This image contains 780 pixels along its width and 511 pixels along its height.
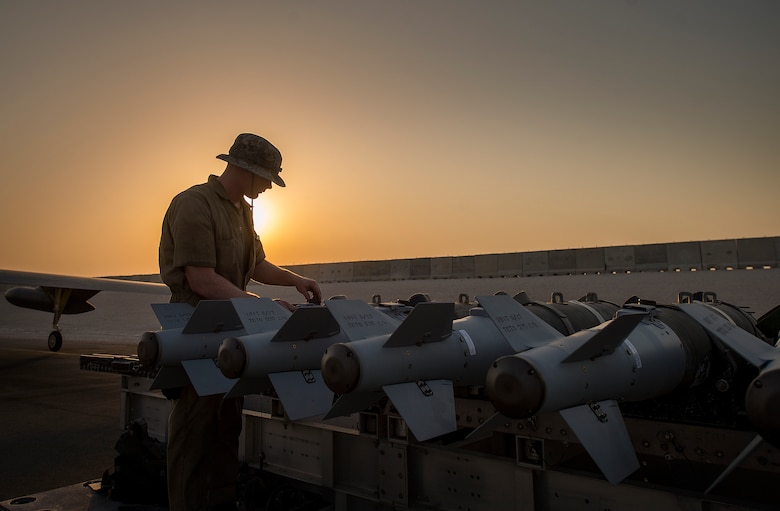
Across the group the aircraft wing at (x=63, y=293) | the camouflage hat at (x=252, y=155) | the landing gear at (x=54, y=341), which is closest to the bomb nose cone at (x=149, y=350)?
the camouflage hat at (x=252, y=155)

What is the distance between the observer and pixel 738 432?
2.56 metres

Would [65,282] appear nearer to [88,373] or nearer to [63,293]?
[63,293]

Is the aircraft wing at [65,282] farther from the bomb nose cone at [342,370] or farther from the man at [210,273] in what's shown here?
the bomb nose cone at [342,370]

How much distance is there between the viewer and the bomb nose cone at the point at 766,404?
1855 mm

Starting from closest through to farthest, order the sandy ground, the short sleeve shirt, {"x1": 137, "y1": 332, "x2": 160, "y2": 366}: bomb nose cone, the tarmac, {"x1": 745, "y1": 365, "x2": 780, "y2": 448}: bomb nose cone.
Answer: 1. {"x1": 745, "y1": 365, "x2": 780, "y2": 448}: bomb nose cone
2. the short sleeve shirt
3. {"x1": 137, "y1": 332, "x2": 160, "y2": 366}: bomb nose cone
4. the tarmac
5. the sandy ground

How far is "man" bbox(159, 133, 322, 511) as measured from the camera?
9.46 feet

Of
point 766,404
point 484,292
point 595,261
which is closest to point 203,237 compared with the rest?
point 766,404

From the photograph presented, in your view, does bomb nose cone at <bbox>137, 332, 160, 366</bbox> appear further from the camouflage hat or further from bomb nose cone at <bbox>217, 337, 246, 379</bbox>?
the camouflage hat

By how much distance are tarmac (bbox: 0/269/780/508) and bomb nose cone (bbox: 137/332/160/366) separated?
6.94 feet

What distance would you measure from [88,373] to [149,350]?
40.3ft

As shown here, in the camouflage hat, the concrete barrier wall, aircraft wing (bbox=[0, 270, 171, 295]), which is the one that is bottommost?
aircraft wing (bbox=[0, 270, 171, 295])

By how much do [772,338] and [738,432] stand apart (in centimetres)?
304

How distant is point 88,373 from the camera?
43.8 feet

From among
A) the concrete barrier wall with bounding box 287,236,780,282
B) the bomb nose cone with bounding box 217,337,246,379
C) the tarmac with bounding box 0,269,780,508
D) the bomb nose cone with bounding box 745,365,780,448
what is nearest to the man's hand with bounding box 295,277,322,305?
the bomb nose cone with bounding box 217,337,246,379
